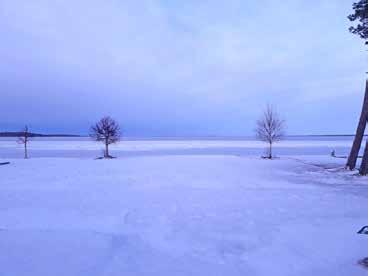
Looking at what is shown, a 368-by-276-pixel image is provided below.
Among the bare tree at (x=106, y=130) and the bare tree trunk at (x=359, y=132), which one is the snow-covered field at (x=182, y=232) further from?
the bare tree at (x=106, y=130)

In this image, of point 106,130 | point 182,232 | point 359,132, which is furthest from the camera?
point 106,130

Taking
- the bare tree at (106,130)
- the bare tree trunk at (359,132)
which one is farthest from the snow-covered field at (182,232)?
the bare tree at (106,130)

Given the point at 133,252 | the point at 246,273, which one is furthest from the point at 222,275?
the point at 133,252

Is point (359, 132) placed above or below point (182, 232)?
above

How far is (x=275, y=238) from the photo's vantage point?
20.8 feet

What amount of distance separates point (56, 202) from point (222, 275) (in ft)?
23.2

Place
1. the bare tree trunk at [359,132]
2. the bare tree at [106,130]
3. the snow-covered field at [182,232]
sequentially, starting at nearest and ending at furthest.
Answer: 1. the snow-covered field at [182,232]
2. the bare tree trunk at [359,132]
3. the bare tree at [106,130]

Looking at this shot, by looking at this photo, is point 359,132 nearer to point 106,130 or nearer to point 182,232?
point 182,232

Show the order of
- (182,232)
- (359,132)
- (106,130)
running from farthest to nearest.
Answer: (106,130) → (359,132) → (182,232)

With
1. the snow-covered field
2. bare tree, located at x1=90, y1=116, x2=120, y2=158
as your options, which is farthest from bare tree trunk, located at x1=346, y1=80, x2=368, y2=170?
bare tree, located at x1=90, y1=116, x2=120, y2=158

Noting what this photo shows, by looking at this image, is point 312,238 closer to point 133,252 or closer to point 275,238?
point 275,238

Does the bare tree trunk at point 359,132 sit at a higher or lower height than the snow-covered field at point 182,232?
higher

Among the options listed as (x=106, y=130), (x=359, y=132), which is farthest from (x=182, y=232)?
(x=106, y=130)

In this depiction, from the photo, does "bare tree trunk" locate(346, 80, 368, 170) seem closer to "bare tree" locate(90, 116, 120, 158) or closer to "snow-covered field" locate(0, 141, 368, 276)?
"snow-covered field" locate(0, 141, 368, 276)
